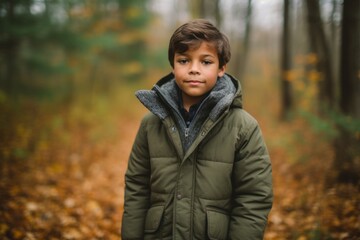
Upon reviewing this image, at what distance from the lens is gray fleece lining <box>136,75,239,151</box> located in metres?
2.11

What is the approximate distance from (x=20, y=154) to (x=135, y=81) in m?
13.3

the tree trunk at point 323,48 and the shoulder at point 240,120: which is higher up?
the tree trunk at point 323,48

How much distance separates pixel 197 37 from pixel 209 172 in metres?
1.06

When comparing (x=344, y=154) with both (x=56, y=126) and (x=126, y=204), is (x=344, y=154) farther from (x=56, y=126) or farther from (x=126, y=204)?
(x=56, y=126)

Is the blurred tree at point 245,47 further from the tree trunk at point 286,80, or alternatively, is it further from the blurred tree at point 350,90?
the blurred tree at point 350,90

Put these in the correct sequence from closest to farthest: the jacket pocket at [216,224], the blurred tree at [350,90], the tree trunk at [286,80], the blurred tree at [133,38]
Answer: the jacket pocket at [216,224], the blurred tree at [350,90], the tree trunk at [286,80], the blurred tree at [133,38]

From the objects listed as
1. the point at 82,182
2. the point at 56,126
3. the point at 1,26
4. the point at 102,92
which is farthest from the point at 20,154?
the point at 102,92

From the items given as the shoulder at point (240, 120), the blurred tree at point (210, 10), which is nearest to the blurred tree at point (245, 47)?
the blurred tree at point (210, 10)

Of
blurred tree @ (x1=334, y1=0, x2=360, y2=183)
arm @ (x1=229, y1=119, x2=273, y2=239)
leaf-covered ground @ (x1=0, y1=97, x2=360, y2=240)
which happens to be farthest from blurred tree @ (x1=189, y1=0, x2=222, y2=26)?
arm @ (x1=229, y1=119, x2=273, y2=239)

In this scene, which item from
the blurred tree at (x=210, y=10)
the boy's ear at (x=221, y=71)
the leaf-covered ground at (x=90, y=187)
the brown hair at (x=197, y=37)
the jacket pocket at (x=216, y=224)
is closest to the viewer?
the jacket pocket at (x=216, y=224)

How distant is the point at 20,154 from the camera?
6.38 meters

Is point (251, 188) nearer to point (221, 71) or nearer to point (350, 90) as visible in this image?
point (221, 71)

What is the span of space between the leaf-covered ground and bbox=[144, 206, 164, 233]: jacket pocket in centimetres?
207

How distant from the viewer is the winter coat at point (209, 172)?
208 centimetres
